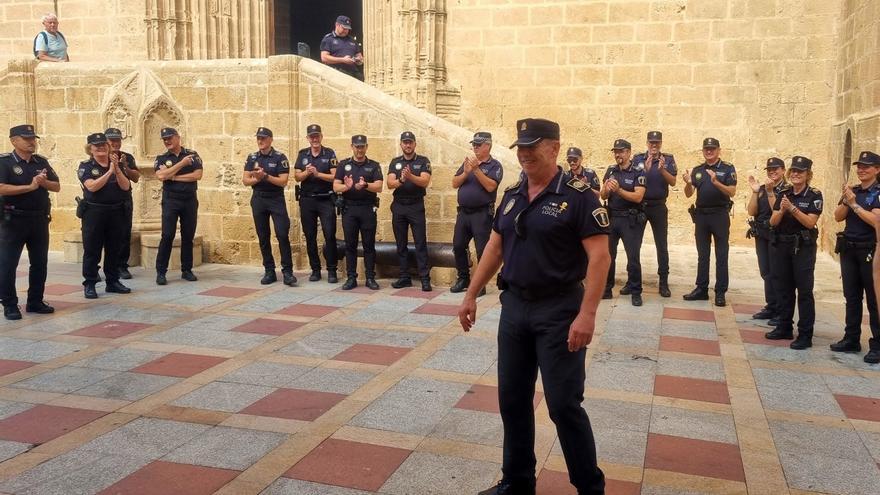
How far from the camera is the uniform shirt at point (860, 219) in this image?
6367 millimetres

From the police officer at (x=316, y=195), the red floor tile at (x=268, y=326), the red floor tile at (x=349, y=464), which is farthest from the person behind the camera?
the police officer at (x=316, y=195)

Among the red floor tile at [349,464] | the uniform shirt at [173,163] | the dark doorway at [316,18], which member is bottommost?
the red floor tile at [349,464]

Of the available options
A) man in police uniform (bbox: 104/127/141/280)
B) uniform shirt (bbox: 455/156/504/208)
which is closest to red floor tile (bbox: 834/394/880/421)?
uniform shirt (bbox: 455/156/504/208)

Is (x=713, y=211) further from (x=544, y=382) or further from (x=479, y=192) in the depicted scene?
(x=544, y=382)

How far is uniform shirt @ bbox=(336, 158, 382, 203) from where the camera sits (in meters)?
9.20

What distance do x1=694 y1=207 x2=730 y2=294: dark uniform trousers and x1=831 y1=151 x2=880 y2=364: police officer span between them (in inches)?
79.7

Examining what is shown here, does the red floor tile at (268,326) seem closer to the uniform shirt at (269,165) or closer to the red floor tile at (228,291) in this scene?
the red floor tile at (228,291)

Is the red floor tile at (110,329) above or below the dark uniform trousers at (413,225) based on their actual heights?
below

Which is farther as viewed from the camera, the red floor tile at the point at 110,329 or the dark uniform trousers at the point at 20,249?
the dark uniform trousers at the point at 20,249

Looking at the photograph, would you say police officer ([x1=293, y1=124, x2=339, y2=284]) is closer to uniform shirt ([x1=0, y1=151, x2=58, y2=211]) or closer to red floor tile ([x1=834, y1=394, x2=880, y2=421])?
uniform shirt ([x1=0, y1=151, x2=58, y2=211])

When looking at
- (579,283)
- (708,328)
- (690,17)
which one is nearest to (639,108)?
(690,17)

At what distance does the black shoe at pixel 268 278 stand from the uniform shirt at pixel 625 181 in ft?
13.7

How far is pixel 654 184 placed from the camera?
908cm

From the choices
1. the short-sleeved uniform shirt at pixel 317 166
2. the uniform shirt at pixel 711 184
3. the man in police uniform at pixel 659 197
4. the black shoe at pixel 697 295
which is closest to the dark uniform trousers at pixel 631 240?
the man in police uniform at pixel 659 197
